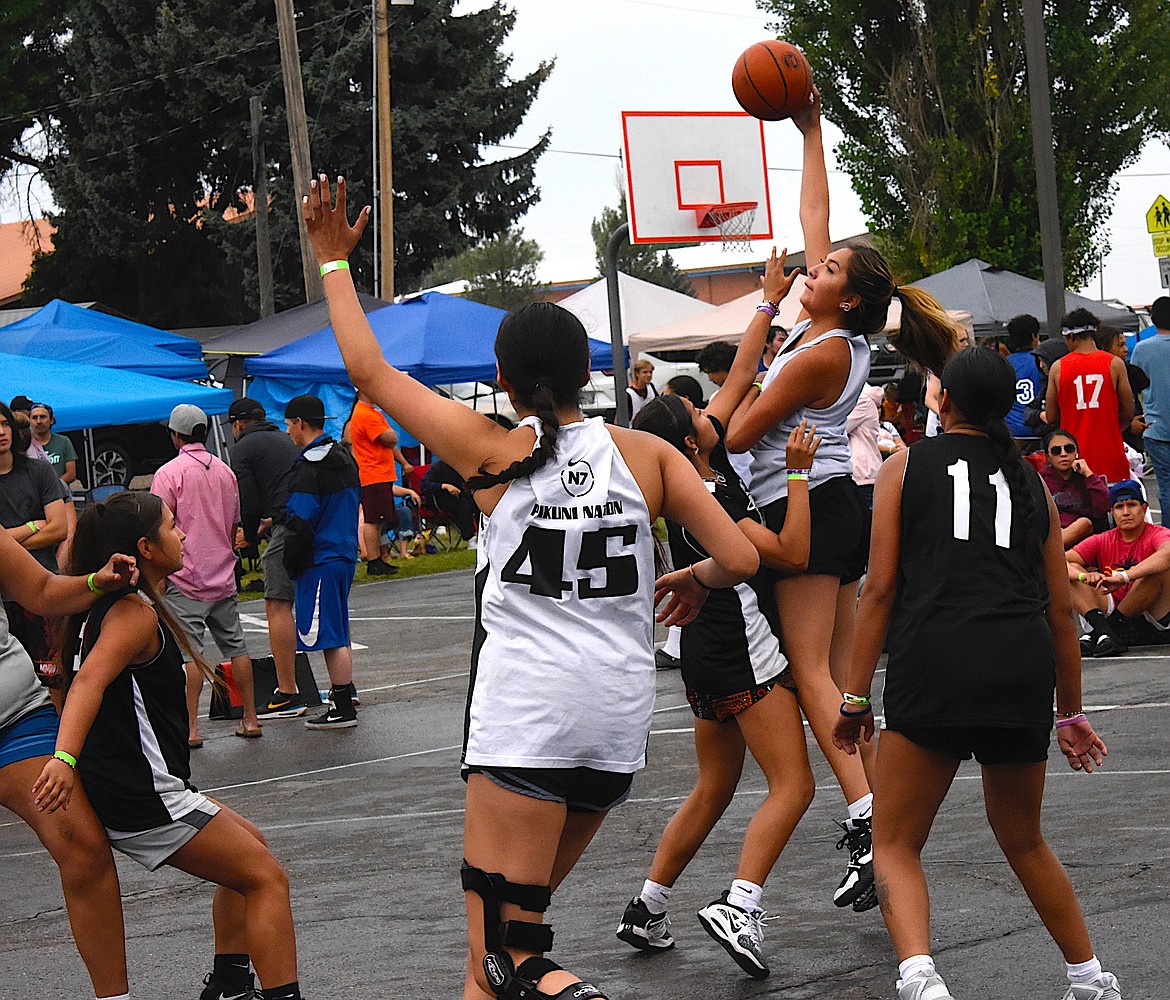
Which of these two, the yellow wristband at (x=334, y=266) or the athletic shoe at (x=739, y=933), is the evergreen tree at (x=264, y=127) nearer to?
the athletic shoe at (x=739, y=933)

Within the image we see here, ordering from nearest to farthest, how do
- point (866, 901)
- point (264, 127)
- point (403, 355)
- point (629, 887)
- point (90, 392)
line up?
point (866, 901) → point (629, 887) → point (90, 392) → point (403, 355) → point (264, 127)

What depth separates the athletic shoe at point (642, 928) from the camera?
5.39m

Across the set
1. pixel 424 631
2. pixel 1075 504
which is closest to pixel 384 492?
pixel 424 631

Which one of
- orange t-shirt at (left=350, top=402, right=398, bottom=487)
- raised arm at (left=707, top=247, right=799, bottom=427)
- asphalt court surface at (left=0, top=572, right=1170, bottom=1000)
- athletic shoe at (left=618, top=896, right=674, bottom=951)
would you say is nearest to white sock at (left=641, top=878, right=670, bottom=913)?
athletic shoe at (left=618, top=896, right=674, bottom=951)

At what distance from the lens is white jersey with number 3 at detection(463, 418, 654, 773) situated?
3676 millimetres

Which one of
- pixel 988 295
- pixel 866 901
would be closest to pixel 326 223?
pixel 866 901

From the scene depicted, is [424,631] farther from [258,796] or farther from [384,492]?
[258,796]

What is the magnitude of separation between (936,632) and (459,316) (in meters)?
19.8

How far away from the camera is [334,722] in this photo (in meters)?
10.6

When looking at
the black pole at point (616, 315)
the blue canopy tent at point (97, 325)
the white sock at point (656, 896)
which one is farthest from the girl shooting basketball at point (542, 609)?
the blue canopy tent at point (97, 325)

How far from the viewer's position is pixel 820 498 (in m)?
5.64

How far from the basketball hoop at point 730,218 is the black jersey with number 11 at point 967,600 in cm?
1223

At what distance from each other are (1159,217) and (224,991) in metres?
20.5

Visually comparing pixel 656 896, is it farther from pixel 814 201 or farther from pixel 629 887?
pixel 814 201
